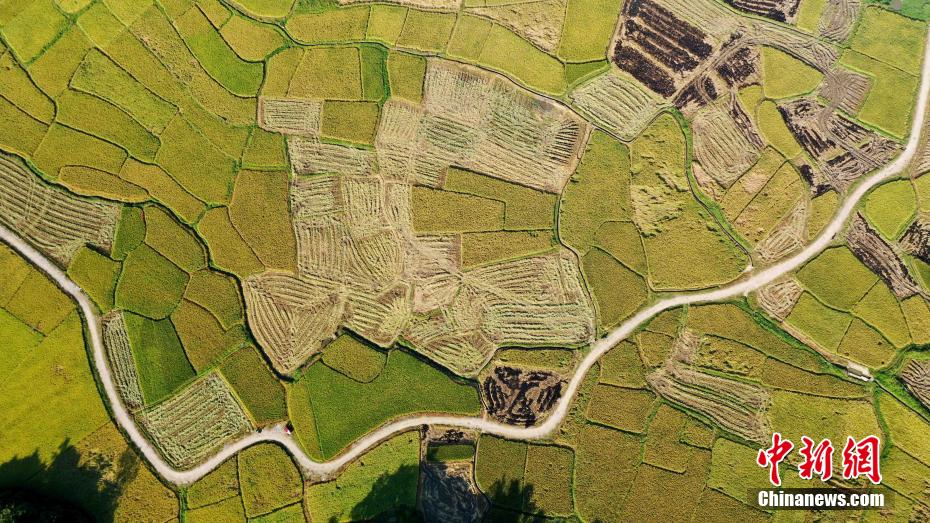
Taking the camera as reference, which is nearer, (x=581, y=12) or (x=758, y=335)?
(x=758, y=335)

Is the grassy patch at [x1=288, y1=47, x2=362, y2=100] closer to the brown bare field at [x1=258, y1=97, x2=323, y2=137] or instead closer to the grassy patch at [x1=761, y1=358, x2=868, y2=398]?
the brown bare field at [x1=258, y1=97, x2=323, y2=137]

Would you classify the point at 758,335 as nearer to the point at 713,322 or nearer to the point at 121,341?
the point at 713,322

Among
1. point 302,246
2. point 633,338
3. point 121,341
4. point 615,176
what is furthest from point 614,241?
point 121,341

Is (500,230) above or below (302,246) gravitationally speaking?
above

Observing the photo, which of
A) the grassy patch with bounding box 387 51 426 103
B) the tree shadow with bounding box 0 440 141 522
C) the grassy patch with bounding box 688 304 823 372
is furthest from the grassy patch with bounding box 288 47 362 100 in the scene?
the grassy patch with bounding box 688 304 823 372

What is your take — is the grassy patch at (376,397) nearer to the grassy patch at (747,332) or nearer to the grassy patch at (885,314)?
the grassy patch at (747,332)

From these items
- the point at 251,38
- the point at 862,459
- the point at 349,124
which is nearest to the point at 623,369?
the point at 862,459

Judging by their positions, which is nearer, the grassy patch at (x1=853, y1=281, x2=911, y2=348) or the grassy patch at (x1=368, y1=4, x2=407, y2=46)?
the grassy patch at (x1=853, y1=281, x2=911, y2=348)
